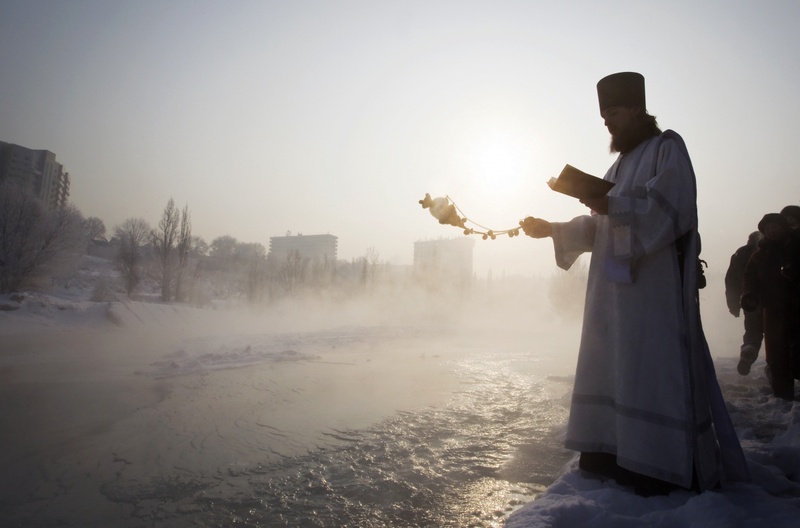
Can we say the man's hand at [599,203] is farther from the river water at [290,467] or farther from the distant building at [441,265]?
the distant building at [441,265]

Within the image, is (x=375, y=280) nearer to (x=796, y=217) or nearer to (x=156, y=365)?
(x=156, y=365)

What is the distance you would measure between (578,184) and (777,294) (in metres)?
3.79

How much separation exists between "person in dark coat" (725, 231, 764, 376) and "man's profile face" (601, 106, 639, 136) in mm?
4229

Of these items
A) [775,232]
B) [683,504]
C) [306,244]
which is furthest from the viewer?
[306,244]

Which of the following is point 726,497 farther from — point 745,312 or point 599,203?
point 745,312

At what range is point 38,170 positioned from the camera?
5903 cm

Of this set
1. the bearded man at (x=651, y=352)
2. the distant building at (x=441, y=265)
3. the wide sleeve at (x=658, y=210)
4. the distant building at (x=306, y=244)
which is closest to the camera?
the bearded man at (x=651, y=352)

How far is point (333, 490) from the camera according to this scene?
8.50 ft

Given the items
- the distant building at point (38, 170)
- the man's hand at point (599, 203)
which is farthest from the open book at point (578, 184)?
the distant building at point (38, 170)

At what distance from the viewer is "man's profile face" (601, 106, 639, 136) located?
2.68 m

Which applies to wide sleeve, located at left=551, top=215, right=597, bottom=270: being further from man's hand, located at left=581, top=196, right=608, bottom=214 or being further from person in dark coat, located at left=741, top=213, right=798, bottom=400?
person in dark coat, located at left=741, top=213, right=798, bottom=400

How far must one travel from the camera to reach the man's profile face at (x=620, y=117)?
268 cm

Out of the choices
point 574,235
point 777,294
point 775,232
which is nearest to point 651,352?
point 574,235

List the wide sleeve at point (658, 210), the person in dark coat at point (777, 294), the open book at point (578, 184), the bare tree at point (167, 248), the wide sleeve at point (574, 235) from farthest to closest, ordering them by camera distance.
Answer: the bare tree at point (167, 248) < the person in dark coat at point (777, 294) < the wide sleeve at point (574, 235) < the open book at point (578, 184) < the wide sleeve at point (658, 210)
